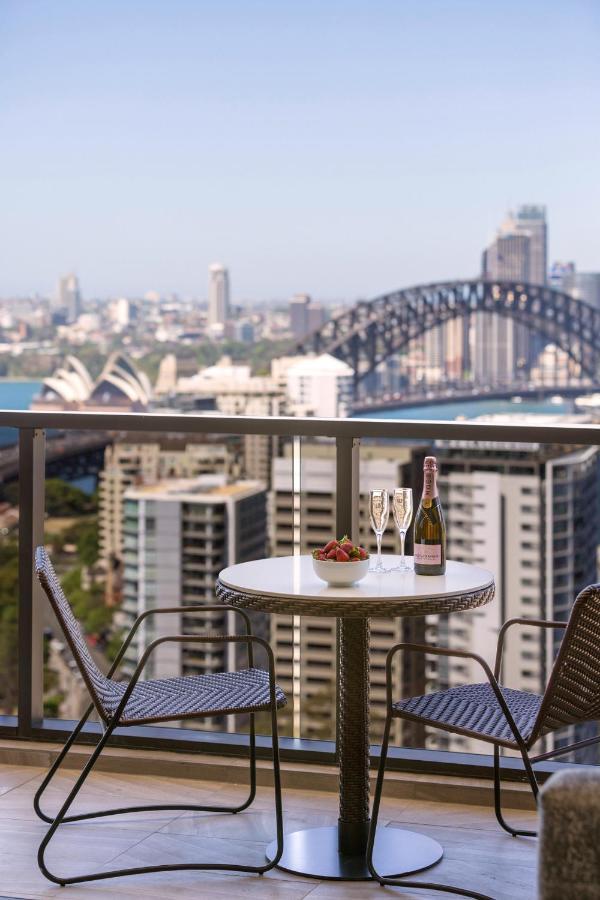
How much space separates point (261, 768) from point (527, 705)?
934 mm

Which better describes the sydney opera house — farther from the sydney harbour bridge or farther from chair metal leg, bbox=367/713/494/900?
chair metal leg, bbox=367/713/494/900

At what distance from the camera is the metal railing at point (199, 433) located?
2996mm

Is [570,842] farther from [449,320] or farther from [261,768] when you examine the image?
[449,320]

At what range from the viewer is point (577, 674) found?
7.33 feet

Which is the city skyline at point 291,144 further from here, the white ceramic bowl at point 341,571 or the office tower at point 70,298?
the white ceramic bowl at point 341,571

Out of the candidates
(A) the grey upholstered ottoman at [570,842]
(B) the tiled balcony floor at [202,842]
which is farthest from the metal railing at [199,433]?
(A) the grey upholstered ottoman at [570,842]

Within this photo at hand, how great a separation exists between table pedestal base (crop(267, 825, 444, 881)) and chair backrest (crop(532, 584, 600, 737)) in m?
0.54

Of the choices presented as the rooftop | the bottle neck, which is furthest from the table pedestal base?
the rooftop

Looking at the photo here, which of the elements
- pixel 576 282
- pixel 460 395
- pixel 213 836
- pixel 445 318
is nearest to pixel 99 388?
pixel 445 318

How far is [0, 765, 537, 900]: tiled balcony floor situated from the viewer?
98.3 inches

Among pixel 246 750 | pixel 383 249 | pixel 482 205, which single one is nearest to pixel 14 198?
pixel 383 249

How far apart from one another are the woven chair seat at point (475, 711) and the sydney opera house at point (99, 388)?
24.5 metres

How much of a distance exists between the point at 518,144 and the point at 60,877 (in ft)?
85.2

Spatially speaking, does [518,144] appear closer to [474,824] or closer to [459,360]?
[459,360]
